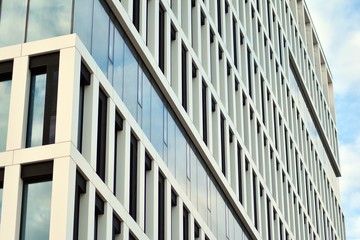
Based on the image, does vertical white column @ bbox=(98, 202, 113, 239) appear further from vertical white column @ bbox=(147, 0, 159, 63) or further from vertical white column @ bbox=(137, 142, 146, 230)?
vertical white column @ bbox=(147, 0, 159, 63)

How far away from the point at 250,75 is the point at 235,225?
1229 cm

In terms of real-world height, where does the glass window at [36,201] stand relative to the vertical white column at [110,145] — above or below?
below

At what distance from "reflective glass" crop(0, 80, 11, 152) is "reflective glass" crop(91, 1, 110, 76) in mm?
3448

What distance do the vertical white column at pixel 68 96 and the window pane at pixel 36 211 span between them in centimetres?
168

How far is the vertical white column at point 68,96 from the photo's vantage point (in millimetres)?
30219

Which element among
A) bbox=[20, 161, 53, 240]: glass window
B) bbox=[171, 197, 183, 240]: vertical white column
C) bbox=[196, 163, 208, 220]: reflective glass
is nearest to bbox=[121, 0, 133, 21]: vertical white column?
bbox=[171, 197, 183, 240]: vertical white column

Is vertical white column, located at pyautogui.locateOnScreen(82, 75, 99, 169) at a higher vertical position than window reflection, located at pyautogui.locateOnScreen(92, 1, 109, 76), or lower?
lower

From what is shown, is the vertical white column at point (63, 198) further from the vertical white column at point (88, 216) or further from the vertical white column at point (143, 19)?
the vertical white column at point (143, 19)

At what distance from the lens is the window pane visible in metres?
29.0

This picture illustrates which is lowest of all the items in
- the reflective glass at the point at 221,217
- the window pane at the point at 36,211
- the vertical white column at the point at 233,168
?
the window pane at the point at 36,211

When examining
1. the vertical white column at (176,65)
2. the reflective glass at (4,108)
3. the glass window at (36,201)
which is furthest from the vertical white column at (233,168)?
the glass window at (36,201)

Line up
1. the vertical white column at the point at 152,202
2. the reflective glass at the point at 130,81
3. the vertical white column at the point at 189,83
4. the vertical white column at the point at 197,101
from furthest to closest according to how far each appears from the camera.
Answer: the vertical white column at the point at 197,101 → the vertical white column at the point at 189,83 → the vertical white column at the point at 152,202 → the reflective glass at the point at 130,81

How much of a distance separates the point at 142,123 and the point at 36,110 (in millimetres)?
7348

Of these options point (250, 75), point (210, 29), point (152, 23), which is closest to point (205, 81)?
point (210, 29)
